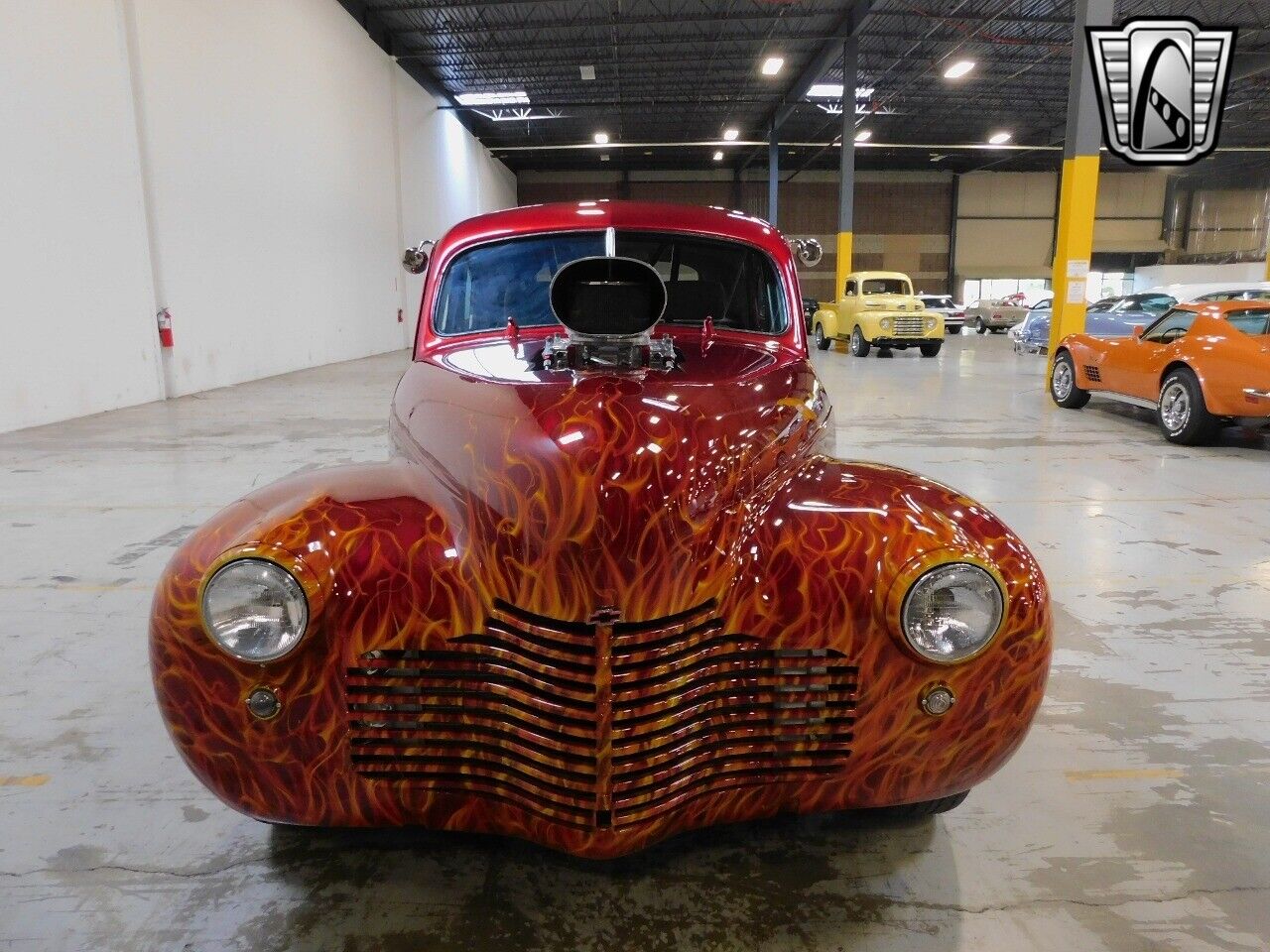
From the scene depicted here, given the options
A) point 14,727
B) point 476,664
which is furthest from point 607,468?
point 14,727

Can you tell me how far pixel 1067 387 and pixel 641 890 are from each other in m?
8.59

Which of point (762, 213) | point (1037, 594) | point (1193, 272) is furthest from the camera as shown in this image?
point (762, 213)

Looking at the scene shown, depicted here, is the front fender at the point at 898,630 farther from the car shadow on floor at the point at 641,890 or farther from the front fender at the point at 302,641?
the front fender at the point at 302,641

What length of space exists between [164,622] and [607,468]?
34.0 inches

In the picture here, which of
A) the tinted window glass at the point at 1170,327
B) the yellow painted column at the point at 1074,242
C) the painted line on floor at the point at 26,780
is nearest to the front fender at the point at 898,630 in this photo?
the painted line on floor at the point at 26,780

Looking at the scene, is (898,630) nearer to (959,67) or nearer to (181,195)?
(181,195)

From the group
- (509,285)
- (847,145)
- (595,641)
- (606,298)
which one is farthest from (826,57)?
(595,641)

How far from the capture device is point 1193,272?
1133 inches

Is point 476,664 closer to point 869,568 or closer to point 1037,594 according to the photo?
point 869,568

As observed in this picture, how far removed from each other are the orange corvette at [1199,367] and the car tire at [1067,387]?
762 mm

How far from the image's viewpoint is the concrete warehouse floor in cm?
158

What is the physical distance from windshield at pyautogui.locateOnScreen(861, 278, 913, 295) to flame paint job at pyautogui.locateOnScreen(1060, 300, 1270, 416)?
805 centimetres

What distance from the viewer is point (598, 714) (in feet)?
4.49

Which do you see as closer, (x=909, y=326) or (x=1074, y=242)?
(x=1074, y=242)
